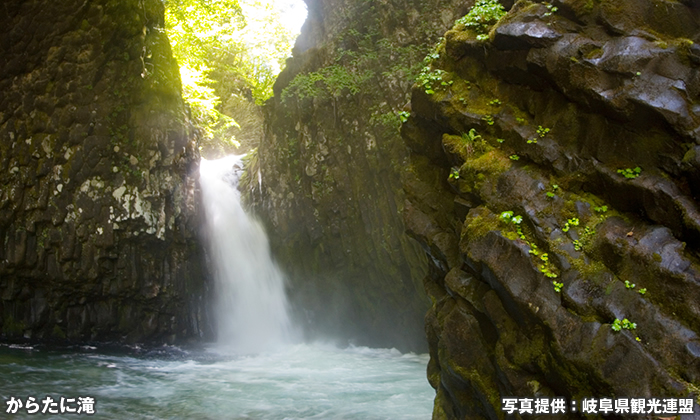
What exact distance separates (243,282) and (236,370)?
3.27 meters

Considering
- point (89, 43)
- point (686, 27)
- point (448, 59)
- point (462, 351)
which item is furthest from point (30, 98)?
point (686, 27)

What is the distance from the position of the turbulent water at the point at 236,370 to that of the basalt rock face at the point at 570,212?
8.37 ft

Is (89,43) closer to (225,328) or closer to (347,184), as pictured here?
(347,184)

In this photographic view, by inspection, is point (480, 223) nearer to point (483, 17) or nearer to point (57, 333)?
point (483, 17)

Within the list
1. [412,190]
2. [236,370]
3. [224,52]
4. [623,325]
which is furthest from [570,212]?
[224,52]

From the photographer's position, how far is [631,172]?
4516mm

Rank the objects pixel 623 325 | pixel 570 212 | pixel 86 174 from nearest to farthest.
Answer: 1. pixel 623 325
2. pixel 570 212
3. pixel 86 174

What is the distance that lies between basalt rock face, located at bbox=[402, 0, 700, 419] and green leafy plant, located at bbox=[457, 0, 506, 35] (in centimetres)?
33

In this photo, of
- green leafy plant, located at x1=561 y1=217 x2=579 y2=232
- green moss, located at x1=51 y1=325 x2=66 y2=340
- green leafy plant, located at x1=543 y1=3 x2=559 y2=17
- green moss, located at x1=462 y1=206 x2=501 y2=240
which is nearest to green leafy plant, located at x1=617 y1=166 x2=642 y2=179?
green leafy plant, located at x1=561 y1=217 x2=579 y2=232

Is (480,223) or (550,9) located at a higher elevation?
(550,9)

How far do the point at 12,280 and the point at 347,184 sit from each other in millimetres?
7080

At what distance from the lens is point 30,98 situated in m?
10.5

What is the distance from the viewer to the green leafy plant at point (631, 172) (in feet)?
14.7

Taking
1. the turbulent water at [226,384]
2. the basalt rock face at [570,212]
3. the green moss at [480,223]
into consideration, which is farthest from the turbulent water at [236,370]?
the green moss at [480,223]
